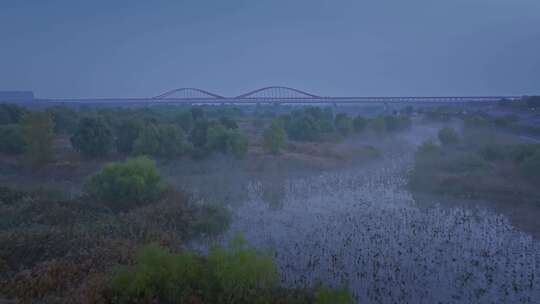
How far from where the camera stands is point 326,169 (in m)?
22.4

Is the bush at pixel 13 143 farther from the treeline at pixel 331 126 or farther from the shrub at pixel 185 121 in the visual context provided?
the treeline at pixel 331 126

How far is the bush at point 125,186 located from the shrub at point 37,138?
8.91m

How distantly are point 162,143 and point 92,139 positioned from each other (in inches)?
147

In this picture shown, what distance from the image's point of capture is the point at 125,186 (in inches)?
524

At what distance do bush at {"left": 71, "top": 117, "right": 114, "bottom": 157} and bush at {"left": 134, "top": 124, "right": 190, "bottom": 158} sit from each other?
1.79 m

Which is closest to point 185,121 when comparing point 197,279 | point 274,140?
point 274,140

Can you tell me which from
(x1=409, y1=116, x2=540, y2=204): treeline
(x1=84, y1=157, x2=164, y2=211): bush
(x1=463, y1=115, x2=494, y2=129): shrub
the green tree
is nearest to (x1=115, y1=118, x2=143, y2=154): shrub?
the green tree

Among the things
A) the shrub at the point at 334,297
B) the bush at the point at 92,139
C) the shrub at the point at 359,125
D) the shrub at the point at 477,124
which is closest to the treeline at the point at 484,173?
the shrub at the point at 477,124

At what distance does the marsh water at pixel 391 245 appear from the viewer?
27.1 ft

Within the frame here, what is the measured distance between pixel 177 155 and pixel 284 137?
643cm

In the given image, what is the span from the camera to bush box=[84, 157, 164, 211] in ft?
43.6

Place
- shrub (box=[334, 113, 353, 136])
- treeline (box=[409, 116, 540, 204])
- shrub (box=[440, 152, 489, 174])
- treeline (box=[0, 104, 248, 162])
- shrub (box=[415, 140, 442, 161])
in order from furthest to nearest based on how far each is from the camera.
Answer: shrub (box=[334, 113, 353, 136])
shrub (box=[415, 140, 442, 161])
treeline (box=[0, 104, 248, 162])
shrub (box=[440, 152, 489, 174])
treeline (box=[409, 116, 540, 204])

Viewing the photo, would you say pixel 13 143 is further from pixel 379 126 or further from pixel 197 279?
pixel 379 126

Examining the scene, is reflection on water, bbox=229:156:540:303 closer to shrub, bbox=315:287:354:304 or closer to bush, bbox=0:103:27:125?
shrub, bbox=315:287:354:304
